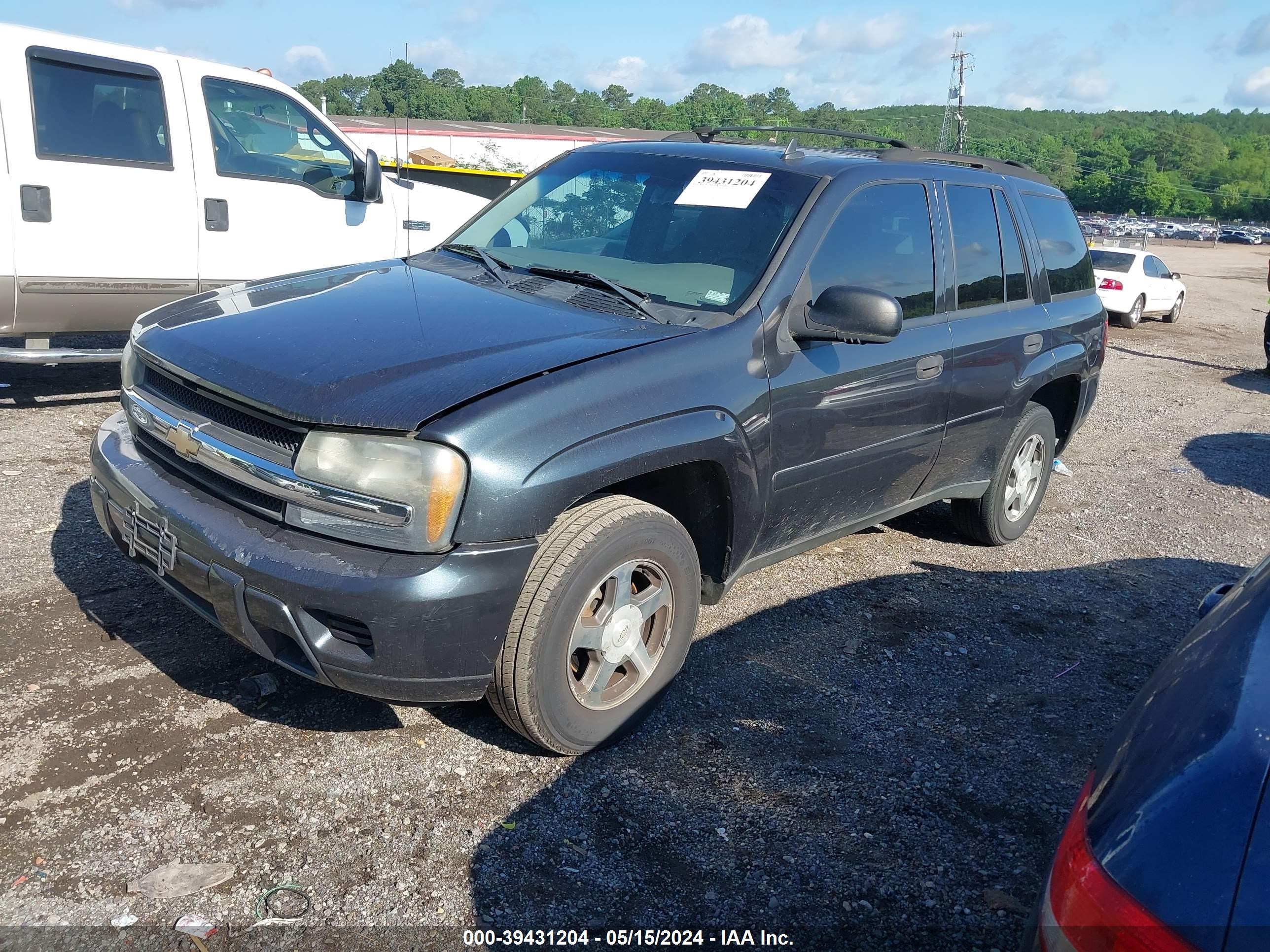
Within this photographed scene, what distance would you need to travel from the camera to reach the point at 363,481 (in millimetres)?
2582

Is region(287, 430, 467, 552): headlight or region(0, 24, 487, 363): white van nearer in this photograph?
region(287, 430, 467, 552): headlight

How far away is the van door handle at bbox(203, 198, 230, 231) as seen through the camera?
6.48 metres

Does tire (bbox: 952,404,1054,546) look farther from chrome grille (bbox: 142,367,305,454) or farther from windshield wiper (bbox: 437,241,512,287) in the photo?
chrome grille (bbox: 142,367,305,454)

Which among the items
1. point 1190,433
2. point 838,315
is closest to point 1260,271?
point 1190,433

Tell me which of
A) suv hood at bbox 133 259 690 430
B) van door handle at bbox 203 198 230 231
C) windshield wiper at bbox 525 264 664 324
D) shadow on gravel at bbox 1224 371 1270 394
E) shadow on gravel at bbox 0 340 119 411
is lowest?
shadow on gravel at bbox 1224 371 1270 394

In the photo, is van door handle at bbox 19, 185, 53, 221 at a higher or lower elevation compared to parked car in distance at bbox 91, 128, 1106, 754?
higher

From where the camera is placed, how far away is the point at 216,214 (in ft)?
21.4

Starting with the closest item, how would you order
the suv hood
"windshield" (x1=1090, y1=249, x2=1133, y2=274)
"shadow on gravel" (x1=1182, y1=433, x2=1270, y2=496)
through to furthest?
the suv hood
"shadow on gravel" (x1=1182, y1=433, x2=1270, y2=496)
"windshield" (x1=1090, y1=249, x2=1133, y2=274)

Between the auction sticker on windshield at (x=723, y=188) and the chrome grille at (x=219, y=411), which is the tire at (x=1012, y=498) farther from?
the chrome grille at (x=219, y=411)

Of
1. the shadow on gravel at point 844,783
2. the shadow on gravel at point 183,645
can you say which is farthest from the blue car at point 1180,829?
the shadow on gravel at point 183,645

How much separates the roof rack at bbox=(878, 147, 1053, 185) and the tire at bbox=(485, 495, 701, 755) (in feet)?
6.99

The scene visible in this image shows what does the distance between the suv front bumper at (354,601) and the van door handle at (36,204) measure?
13.2ft

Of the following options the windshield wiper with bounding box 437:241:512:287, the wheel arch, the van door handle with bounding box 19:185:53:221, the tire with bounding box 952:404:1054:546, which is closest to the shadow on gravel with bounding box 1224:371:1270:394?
the wheel arch

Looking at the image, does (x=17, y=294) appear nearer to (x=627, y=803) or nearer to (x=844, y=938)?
(x=627, y=803)
